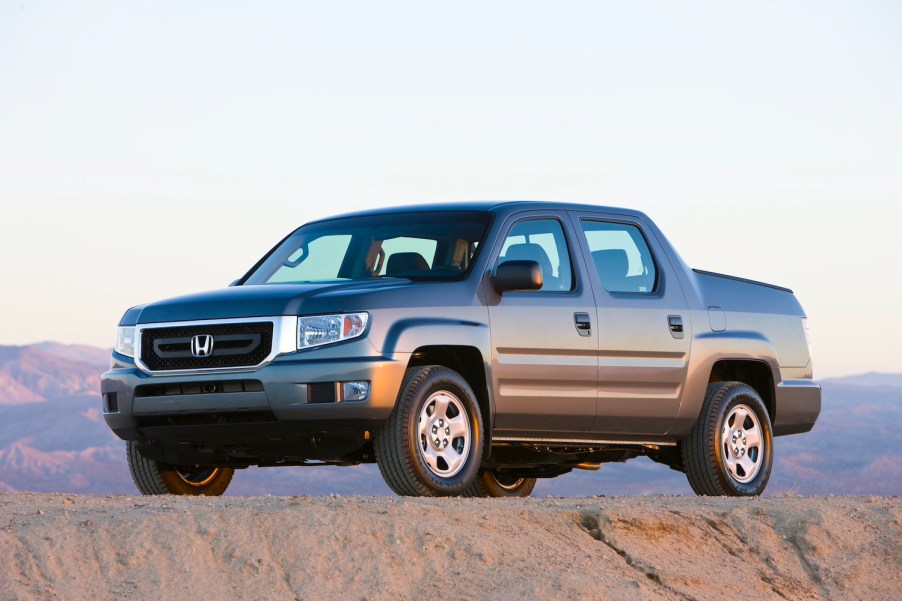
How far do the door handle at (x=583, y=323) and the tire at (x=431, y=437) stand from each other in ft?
3.29

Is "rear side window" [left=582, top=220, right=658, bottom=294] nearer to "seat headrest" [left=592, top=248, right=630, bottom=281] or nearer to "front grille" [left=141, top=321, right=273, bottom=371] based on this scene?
"seat headrest" [left=592, top=248, right=630, bottom=281]

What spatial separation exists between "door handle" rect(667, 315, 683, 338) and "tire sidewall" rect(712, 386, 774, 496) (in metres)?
0.70

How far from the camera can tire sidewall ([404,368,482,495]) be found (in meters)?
8.95

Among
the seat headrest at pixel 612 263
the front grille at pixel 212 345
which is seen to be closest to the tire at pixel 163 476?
the front grille at pixel 212 345

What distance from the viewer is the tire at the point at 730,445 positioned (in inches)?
433

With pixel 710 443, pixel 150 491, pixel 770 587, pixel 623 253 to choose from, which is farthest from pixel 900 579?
pixel 150 491

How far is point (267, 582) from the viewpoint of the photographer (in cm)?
688

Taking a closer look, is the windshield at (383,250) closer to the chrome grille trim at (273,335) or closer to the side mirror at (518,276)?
the side mirror at (518,276)

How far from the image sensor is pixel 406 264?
9.86 m

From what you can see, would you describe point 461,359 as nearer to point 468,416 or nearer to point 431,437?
point 468,416

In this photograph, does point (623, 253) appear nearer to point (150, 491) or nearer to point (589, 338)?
point (589, 338)

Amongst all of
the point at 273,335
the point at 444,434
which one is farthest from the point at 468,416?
the point at 273,335

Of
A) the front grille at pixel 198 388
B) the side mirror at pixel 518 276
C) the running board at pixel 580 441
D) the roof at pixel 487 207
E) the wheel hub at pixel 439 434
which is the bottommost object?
the running board at pixel 580 441

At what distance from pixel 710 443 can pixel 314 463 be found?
2.98 meters
